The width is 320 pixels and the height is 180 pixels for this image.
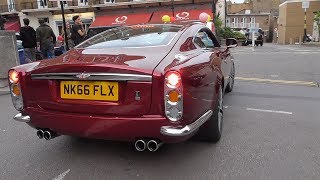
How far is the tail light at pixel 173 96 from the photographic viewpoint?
304cm

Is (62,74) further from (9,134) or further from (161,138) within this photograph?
(9,134)

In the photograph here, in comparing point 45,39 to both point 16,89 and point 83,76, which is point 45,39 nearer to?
point 16,89

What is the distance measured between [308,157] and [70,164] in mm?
2464

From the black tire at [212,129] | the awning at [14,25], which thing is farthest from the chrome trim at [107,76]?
the awning at [14,25]

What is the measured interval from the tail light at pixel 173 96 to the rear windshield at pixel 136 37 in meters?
0.80

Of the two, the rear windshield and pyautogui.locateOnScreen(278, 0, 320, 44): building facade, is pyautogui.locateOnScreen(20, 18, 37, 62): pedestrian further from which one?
pyautogui.locateOnScreen(278, 0, 320, 44): building facade

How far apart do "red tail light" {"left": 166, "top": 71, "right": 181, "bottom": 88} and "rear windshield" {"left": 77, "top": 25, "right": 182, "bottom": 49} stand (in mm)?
782

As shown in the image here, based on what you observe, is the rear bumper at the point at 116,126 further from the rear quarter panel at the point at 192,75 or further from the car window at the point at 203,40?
the car window at the point at 203,40

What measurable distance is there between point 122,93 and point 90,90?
31 centimetres

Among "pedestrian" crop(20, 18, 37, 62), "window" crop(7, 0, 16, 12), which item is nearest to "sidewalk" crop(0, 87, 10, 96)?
"pedestrian" crop(20, 18, 37, 62)

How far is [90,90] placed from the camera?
10.6ft

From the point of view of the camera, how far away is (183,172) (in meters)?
3.44

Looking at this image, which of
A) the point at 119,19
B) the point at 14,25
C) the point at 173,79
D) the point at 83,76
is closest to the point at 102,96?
the point at 83,76

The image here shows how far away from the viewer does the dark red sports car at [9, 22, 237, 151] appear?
3.07 meters
